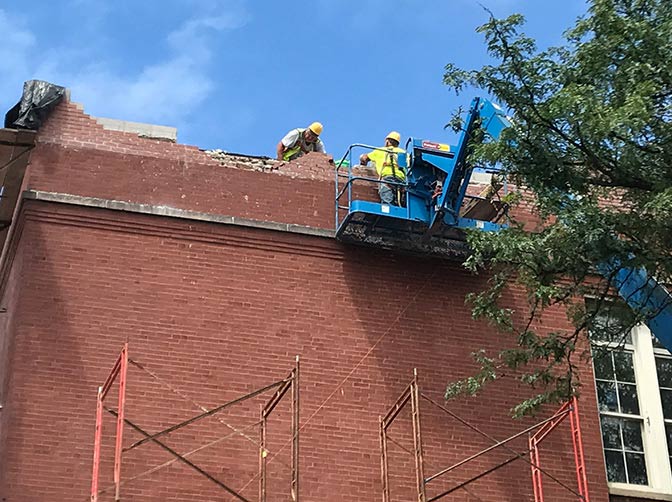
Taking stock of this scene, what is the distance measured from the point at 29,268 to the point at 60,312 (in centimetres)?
82

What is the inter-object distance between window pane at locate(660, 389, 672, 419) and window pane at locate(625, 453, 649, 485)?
886mm

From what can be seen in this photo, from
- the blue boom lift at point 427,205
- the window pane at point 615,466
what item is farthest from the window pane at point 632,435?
the blue boom lift at point 427,205

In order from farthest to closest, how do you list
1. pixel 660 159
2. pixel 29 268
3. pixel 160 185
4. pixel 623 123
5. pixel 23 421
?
pixel 160 185 < pixel 29 268 < pixel 23 421 < pixel 660 159 < pixel 623 123

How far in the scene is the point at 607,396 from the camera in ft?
58.3

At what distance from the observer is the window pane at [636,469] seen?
56.2 ft

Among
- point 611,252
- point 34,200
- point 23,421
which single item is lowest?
point 23,421

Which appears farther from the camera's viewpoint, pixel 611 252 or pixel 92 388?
pixel 92 388

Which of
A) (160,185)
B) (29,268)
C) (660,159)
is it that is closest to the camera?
(660,159)

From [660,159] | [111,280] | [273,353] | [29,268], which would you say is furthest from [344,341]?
[660,159]

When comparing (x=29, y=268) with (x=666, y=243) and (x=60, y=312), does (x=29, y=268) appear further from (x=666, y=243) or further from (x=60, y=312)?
(x=666, y=243)

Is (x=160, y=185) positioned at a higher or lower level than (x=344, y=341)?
higher

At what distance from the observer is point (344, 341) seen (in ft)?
55.3

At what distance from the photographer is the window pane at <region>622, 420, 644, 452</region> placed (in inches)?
685

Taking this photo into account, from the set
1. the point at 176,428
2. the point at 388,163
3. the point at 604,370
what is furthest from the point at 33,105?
the point at 604,370
